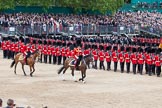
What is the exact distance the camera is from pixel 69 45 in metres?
42.0

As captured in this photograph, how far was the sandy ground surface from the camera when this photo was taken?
87.5 ft

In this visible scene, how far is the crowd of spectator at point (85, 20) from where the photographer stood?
5422cm

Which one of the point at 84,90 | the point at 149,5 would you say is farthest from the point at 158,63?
the point at 149,5

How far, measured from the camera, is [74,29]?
56938 millimetres

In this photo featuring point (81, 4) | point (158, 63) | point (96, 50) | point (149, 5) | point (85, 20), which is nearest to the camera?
point (158, 63)

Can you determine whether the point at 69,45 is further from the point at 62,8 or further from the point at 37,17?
the point at 62,8

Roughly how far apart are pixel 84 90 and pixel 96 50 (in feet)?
32.4

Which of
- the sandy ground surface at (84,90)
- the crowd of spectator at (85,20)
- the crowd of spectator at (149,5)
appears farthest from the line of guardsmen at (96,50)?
the crowd of spectator at (149,5)

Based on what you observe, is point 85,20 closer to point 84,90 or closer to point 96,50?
point 96,50

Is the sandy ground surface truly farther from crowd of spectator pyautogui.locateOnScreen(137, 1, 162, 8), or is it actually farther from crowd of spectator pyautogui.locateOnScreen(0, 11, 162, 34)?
crowd of spectator pyautogui.locateOnScreen(137, 1, 162, 8)

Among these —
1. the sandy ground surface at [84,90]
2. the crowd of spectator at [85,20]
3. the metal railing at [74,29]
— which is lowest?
the sandy ground surface at [84,90]

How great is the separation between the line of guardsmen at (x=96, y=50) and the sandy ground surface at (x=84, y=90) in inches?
36.7

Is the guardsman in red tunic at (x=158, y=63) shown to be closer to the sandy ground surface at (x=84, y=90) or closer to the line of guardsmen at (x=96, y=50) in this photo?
the line of guardsmen at (x=96, y=50)

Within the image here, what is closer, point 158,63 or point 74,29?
point 158,63
